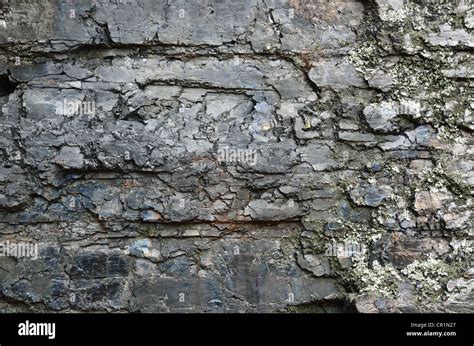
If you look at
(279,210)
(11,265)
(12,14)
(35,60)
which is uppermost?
(12,14)

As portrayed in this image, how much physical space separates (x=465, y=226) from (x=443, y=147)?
1.42 feet

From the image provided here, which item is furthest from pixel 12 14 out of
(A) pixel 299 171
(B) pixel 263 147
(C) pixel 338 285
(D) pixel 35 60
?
(C) pixel 338 285

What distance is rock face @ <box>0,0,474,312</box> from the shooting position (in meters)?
3.19

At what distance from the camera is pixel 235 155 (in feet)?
10.6

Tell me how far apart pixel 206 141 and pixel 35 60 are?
98 cm

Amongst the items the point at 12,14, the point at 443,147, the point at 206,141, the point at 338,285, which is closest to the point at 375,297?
the point at 338,285

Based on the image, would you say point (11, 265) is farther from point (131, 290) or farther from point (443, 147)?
point (443, 147)

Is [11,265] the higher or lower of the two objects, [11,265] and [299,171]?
the lower

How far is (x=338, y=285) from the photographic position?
326cm

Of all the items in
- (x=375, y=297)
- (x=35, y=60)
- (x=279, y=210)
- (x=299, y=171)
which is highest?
(x=35, y=60)

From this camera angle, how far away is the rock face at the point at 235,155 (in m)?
3.19

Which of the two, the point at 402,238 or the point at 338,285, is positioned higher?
the point at 402,238

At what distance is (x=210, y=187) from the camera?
10.6 feet

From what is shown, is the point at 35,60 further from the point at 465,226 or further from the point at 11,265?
the point at 465,226
